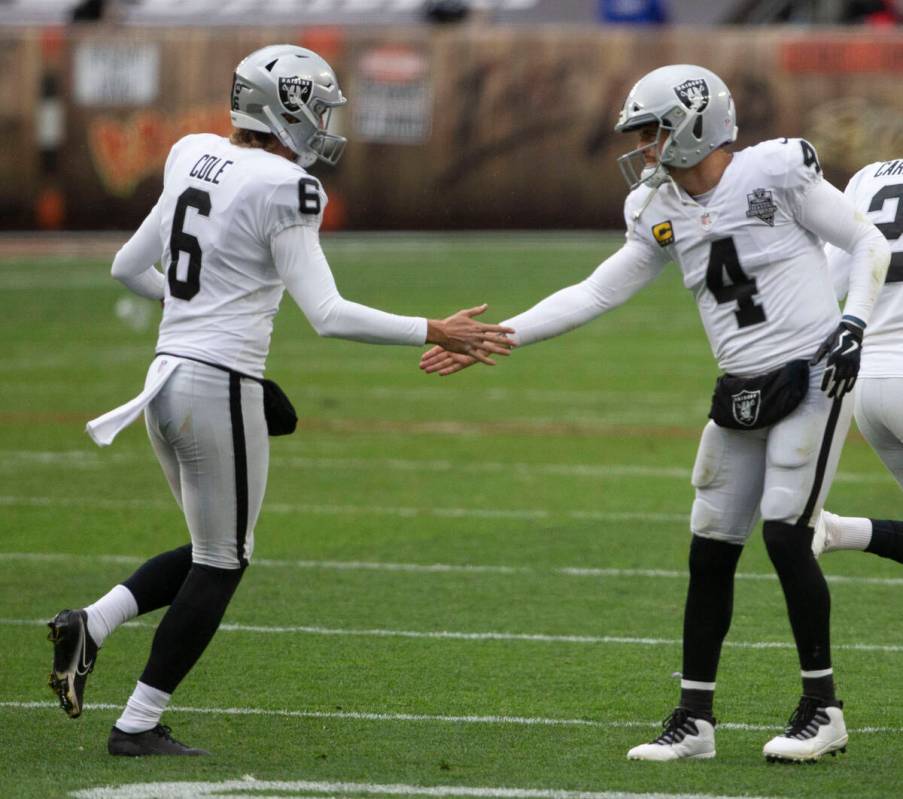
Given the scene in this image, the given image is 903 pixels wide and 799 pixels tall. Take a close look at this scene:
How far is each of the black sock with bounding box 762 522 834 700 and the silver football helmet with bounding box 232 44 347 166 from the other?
1.70 meters

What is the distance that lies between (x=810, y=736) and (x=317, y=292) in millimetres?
1794

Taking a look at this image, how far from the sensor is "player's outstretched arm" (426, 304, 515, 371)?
518 centimetres

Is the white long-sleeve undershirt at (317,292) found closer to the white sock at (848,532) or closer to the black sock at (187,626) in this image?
the black sock at (187,626)

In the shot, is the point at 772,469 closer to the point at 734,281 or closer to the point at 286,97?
the point at 734,281

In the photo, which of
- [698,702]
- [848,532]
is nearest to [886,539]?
[848,532]

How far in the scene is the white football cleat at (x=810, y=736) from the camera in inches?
192

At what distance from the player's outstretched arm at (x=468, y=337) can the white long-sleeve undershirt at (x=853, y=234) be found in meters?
0.95

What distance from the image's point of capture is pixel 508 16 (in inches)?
1364

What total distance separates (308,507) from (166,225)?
465cm

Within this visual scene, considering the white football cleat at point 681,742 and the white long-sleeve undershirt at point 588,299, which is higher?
the white long-sleeve undershirt at point 588,299

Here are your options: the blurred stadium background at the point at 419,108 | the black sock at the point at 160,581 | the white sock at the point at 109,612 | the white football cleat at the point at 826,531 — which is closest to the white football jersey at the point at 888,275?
the white football cleat at the point at 826,531

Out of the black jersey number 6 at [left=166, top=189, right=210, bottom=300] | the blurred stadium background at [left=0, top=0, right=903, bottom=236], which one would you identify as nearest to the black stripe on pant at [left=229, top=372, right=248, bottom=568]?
the black jersey number 6 at [left=166, top=189, right=210, bottom=300]

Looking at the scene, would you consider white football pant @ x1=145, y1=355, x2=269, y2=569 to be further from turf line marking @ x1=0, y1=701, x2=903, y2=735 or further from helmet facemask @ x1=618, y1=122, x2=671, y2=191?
helmet facemask @ x1=618, y1=122, x2=671, y2=191

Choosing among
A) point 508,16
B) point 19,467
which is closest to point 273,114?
point 19,467
